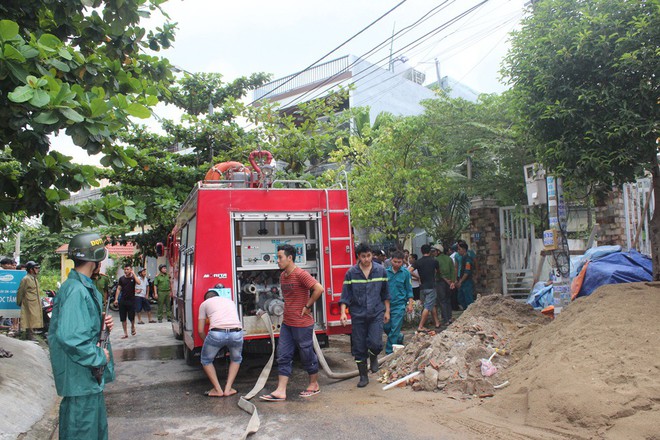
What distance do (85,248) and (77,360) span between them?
2.49 feet

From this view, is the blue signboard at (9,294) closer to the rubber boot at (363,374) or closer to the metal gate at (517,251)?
the rubber boot at (363,374)

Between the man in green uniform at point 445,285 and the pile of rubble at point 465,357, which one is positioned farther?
the man in green uniform at point 445,285

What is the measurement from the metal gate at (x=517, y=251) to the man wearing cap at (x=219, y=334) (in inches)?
300

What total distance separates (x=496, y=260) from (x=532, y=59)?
6.97 meters

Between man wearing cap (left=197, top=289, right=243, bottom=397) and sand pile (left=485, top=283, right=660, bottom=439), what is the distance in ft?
10.2

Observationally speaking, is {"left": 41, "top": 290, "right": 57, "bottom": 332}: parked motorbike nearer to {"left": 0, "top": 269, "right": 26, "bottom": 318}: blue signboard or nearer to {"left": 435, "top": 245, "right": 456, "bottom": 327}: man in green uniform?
{"left": 0, "top": 269, "right": 26, "bottom": 318}: blue signboard

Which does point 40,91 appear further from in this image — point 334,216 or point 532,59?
point 532,59

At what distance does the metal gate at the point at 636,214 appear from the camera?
965 cm

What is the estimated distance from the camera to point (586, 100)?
6.22 metres

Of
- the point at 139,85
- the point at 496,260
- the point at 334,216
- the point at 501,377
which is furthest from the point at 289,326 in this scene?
the point at 496,260

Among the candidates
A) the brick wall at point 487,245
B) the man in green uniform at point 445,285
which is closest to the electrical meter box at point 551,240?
the man in green uniform at point 445,285

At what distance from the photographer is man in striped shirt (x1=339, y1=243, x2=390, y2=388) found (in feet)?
22.5

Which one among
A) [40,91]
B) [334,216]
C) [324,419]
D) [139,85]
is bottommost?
[324,419]

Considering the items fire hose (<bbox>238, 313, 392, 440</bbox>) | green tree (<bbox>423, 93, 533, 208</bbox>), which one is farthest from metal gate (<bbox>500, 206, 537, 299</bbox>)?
fire hose (<bbox>238, 313, 392, 440</bbox>)
